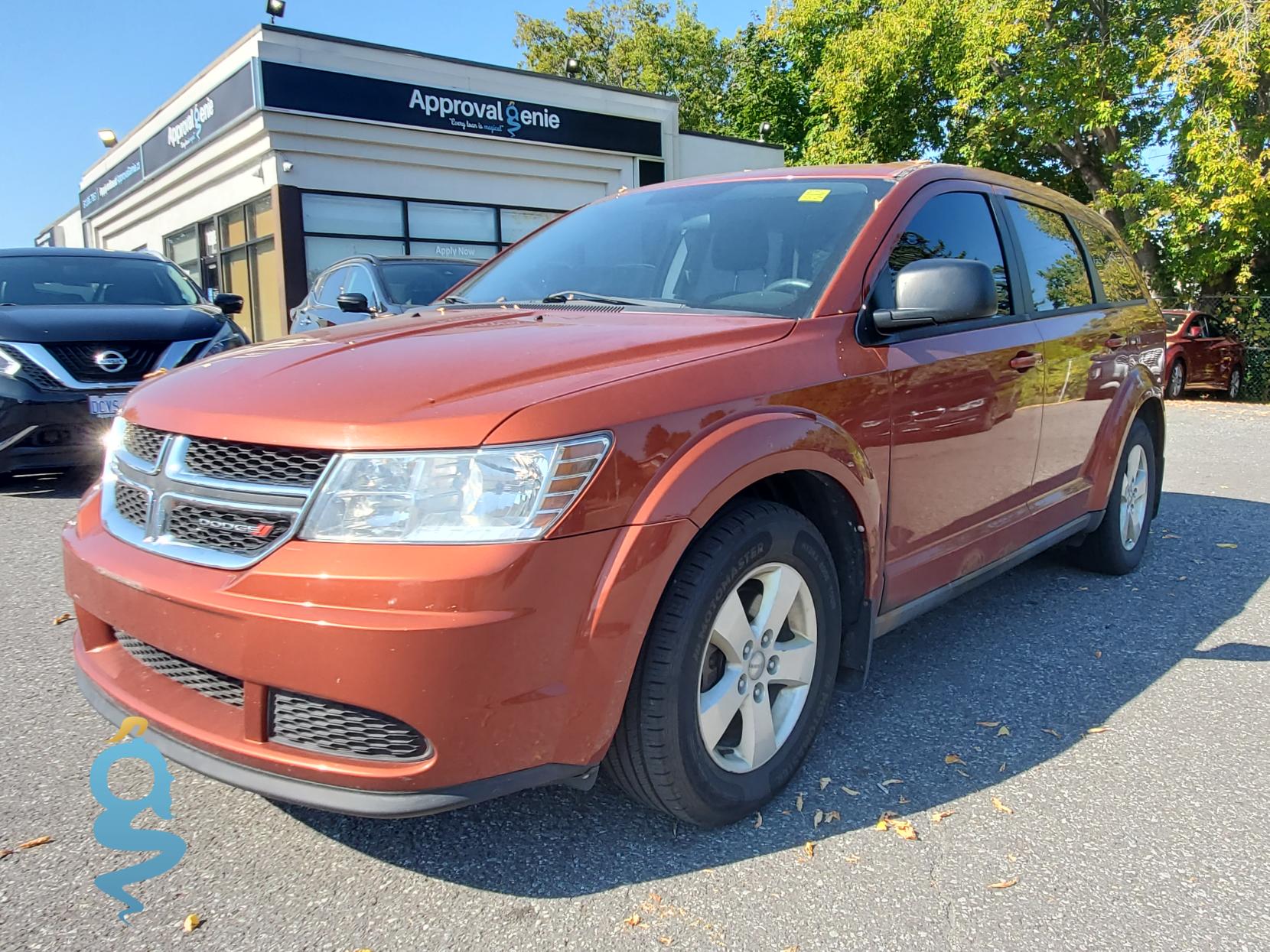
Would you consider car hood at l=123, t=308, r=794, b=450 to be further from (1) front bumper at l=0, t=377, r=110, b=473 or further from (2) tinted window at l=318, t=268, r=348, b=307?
(2) tinted window at l=318, t=268, r=348, b=307

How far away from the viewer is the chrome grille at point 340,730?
183 centimetres

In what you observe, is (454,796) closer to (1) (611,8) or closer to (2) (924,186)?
(2) (924,186)

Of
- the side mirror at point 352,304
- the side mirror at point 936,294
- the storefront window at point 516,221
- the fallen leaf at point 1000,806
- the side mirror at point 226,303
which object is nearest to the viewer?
the fallen leaf at point 1000,806

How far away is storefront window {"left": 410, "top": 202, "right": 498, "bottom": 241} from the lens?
15531 millimetres

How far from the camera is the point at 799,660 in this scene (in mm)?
2457

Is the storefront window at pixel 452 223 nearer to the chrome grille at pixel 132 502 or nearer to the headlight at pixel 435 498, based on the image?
the chrome grille at pixel 132 502

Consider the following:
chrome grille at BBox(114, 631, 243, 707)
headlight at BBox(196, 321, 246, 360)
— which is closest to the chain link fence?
headlight at BBox(196, 321, 246, 360)

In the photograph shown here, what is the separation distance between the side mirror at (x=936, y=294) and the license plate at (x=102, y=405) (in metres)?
5.11

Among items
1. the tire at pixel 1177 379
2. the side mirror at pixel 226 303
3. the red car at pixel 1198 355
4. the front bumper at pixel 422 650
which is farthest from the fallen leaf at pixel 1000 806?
the tire at pixel 1177 379

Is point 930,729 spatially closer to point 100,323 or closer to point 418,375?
point 418,375

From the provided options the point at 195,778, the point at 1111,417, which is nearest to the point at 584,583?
the point at 195,778

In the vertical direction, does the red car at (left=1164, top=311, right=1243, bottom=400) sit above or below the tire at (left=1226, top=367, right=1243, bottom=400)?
above

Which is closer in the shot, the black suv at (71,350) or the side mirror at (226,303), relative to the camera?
the black suv at (71,350)

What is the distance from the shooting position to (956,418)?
2.98 meters
